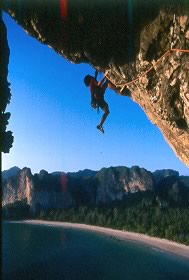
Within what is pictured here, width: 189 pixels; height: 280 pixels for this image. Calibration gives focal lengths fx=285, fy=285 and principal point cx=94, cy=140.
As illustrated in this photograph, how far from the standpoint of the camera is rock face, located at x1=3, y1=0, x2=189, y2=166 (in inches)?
230

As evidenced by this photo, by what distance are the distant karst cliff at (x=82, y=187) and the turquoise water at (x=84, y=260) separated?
79.0 feet

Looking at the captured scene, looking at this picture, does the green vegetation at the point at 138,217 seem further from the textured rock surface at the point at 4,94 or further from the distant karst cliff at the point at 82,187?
the textured rock surface at the point at 4,94

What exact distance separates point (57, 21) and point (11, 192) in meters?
112

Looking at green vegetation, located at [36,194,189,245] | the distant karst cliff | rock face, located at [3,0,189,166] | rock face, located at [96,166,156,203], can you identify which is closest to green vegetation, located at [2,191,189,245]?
green vegetation, located at [36,194,189,245]

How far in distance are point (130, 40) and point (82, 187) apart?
100473mm

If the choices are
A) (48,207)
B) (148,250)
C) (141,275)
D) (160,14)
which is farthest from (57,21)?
(48,207)

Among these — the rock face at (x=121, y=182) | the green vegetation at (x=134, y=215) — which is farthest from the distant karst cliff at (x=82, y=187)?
the green vegetation at (x=134, y=215)

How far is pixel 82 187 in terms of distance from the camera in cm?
10519

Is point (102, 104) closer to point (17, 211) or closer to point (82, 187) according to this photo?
point (82, 187)

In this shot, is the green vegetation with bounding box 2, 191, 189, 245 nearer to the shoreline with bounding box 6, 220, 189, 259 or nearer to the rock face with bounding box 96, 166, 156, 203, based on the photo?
the shoreline with bounding box 6, 220, 189, 259

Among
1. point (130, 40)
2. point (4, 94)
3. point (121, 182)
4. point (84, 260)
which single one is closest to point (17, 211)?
point (121, 182)

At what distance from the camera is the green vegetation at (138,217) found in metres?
56.4

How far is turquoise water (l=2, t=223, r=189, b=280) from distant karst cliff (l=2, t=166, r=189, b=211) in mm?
24071

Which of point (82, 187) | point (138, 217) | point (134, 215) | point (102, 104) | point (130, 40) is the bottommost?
point (138, 217)
